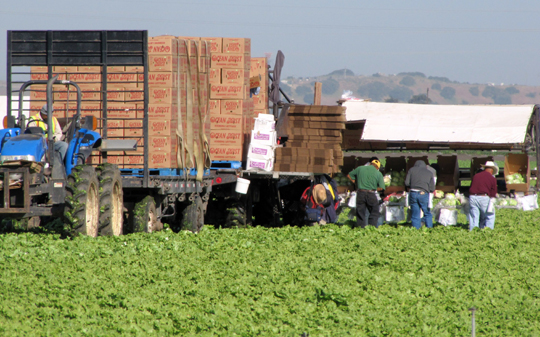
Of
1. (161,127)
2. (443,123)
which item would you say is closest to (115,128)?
(161,127)

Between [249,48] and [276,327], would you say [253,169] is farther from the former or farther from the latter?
[276,327]

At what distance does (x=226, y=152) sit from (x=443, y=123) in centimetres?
1242

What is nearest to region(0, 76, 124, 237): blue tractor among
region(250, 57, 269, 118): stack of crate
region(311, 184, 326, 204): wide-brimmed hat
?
region(311, 184, 326, 204): wide-brimmed hat

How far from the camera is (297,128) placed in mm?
16844

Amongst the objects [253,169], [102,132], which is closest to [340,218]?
[253,169]

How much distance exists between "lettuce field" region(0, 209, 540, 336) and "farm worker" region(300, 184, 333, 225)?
298 cm

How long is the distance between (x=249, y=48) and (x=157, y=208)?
391 cm

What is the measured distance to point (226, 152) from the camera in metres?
14.9

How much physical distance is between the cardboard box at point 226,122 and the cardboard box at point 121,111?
2.10 m

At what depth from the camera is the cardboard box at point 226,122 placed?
48.1ft

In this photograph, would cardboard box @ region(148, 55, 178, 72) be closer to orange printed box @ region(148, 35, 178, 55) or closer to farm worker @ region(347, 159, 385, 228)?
orange printed box @ region(148, 35, 178, 55)

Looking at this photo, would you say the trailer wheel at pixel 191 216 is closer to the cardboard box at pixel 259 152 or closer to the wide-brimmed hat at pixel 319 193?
the cardboard box at pixel 259 152

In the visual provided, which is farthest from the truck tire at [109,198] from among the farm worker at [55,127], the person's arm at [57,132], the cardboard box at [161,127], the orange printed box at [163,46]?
the orange printed box at [163,46]

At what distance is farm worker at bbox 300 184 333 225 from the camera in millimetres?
15914
